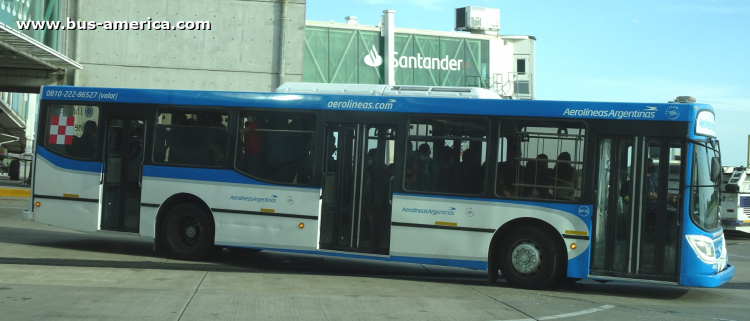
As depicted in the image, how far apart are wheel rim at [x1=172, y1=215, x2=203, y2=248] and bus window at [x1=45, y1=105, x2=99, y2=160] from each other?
1.84m

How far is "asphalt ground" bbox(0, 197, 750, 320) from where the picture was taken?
25.2 feet

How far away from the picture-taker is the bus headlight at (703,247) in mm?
9625

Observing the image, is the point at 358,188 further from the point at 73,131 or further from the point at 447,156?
the point at 73,131

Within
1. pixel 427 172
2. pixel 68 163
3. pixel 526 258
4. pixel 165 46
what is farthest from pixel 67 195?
pixel 165 46

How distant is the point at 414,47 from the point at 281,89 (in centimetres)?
2596

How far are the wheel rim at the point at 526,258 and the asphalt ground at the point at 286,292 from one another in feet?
1.20

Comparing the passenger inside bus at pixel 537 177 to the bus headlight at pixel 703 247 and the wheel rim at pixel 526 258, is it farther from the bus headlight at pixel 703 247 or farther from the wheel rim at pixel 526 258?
the bus headlight at pixel 703 247

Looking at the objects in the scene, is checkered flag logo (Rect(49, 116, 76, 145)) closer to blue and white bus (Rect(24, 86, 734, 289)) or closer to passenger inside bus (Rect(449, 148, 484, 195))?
blue and white bus (Rect(24, 86, 734, 289))

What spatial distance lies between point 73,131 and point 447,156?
622cm

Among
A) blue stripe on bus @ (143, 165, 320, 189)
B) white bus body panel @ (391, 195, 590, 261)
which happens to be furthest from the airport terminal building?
white bus body panel @ (391, 195, 590, 261)

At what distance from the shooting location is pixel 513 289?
33.5 ft

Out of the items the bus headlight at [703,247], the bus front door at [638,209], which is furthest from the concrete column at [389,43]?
the bus headlight at [703,247]

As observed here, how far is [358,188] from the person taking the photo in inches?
430

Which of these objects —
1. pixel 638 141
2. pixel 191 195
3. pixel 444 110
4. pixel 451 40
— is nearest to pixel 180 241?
pixel 191 195
